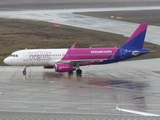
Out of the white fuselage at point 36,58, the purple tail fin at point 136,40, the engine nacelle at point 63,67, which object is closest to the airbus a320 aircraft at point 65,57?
the white fuselage at point 36,58

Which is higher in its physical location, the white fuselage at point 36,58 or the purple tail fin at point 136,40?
the purple tail fin at point 136,40

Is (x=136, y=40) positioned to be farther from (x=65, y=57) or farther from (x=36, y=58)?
(x=36, y=58)

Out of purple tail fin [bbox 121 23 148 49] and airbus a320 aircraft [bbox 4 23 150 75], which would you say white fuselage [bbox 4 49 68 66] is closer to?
airbus a320 aircraft [bbox 4 23 150 75]

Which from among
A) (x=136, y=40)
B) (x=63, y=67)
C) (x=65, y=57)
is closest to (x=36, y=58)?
(x=65, y=57)

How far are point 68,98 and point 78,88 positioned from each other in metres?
6.14

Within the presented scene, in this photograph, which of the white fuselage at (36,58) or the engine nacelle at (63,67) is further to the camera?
the white fuselage at (36,58)

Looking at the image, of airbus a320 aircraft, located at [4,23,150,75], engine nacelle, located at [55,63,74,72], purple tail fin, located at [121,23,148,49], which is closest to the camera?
engine nacelle, located at [55,63,74,72]

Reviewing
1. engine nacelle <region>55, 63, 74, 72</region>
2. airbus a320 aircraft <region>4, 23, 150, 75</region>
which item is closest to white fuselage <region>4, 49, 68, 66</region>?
airbus a320 aircraft <region>4, 23, 150, 75</region>

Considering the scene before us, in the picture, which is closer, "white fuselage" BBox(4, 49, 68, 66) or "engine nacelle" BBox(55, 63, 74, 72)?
"engine nacelle" BBox(55, 63, 74, 72)

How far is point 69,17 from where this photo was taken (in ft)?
491

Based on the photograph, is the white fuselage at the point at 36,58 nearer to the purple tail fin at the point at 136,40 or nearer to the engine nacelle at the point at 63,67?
the engine nacelle at the point at 63,67

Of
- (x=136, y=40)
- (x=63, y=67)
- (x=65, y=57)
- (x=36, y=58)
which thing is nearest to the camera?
(x=63, y=67)

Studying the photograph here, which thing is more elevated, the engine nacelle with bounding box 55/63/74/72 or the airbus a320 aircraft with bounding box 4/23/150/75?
the airbus a320 aircraft with bounding box 4/23/150/75

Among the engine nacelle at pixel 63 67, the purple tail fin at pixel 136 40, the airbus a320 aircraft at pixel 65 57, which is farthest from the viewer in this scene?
the purple tail fin at pixel 136 40
